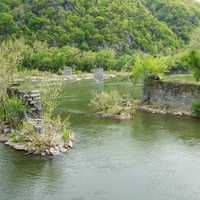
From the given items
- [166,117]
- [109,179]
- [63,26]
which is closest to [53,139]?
[109,179]

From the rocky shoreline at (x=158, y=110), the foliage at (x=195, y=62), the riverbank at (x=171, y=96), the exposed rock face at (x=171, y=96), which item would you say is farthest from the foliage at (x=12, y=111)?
the foliage at (x=195, y=62)

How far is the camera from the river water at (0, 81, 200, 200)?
3441 cm

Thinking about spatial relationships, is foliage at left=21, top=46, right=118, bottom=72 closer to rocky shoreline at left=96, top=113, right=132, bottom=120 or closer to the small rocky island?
rocky shoreline at left=96, top=113, right=132, bottom=120

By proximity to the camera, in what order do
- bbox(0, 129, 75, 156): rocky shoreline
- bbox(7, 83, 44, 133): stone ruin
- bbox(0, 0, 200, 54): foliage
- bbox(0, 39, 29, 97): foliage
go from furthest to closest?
bbox(0, 0, 200, 54): foliage < bbox(0, 39, 29, 97): foliage < bbox(7, 83, 44, 133): stone ruin < bbox(0, 129, 75, 156): rocky shoreline

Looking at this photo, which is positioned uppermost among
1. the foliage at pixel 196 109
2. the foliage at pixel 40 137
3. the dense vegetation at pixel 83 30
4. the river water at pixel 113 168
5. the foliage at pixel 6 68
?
the dense vegetation at pixel 83 30

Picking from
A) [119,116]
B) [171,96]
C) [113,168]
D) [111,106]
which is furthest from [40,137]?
[171,96]

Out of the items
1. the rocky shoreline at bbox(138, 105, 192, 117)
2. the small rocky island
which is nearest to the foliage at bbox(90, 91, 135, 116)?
the rocky shoreline at bbox(138, 105, 192, 117)

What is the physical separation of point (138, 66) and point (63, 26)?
9335 centimetres

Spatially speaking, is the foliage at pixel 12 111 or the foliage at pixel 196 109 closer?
the foliage at pixel 12 111

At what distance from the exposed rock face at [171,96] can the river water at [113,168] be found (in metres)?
10.3

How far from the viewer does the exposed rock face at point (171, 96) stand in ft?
212

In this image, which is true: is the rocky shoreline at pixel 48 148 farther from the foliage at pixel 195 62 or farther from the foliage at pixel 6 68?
the foliage at pixel 195 62

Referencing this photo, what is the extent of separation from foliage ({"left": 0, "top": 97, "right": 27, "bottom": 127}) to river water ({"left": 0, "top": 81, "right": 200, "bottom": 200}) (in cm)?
550

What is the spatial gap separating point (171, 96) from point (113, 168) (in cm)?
2968
